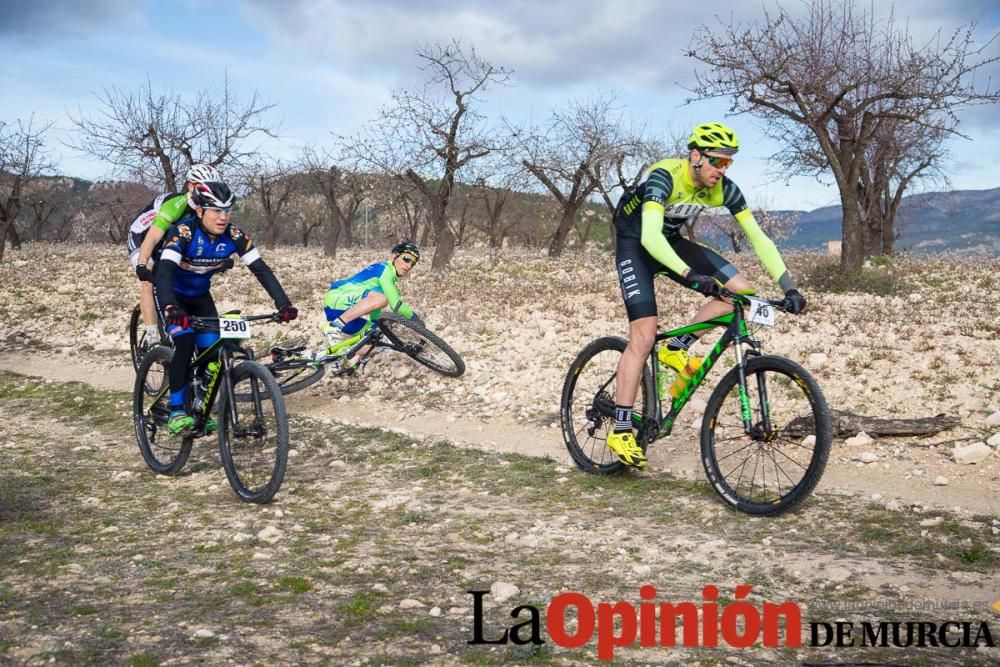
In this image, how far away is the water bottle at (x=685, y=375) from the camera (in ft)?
20.2

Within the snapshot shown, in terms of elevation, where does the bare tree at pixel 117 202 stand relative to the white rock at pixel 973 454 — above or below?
above

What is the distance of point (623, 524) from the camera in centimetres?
539

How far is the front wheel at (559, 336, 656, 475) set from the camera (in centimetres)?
646

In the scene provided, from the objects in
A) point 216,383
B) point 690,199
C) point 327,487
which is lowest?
point 327,487

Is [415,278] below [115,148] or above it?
below

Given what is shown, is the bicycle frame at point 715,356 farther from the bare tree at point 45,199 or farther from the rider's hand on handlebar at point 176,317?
the bare tree at point 45,199

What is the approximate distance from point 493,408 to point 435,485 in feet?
9.24

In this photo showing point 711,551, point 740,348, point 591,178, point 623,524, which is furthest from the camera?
point 591,178

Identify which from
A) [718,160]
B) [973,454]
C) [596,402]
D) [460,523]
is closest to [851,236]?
[973,454]

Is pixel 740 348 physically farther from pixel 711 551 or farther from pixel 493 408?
pixel 493 408

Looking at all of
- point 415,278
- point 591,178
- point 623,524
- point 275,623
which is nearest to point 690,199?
point 623,524

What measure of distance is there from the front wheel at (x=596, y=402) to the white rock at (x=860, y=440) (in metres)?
1.83

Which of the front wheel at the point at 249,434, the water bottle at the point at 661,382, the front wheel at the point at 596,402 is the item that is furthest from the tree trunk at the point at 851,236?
the front wheel at the point at 249,434

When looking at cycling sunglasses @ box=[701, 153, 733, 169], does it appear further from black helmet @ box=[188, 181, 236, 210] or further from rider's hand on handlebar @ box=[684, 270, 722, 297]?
black helmet @ box=[188, 181, 236, 210]
